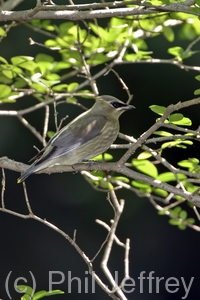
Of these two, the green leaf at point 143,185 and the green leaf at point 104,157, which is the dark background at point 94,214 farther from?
the green leaf at point 143,185

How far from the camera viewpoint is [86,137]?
15.4 ft

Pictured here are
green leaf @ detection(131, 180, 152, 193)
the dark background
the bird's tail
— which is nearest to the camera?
the bird's tail

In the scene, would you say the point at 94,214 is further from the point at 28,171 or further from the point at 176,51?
the point at 28,171

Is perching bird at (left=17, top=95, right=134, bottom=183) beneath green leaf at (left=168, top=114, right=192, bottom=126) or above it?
beneath

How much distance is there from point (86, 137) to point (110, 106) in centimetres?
42

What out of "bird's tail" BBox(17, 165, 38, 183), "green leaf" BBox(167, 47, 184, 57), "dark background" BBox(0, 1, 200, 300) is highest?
"green leaf" BBox(167, 47, 184, 57)

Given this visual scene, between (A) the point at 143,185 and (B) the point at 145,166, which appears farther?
(A) the point at 143,185

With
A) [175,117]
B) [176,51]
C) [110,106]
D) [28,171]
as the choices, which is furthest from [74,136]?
[175,117]

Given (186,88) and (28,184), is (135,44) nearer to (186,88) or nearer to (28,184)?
(186,88)

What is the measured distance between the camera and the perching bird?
448 centimetres

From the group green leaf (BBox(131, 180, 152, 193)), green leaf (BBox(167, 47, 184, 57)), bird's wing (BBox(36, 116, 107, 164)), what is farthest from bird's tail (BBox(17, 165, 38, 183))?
green leaf (BBox(167, 47, 184, 57))

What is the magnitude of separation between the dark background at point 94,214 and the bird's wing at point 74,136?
8.48ft

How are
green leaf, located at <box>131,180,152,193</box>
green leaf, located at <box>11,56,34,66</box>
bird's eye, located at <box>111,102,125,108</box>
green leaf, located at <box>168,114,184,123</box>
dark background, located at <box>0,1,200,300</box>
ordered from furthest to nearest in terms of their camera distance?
1. dark background, located at <box>0,1,200,300</box>
2. bird's eye, located at <box>111,102,125,108</box>
3. green leaf, located at <box>131,180,152,193</box>
4. green leaf, located at <box>11,56,34,66</box>
5. green leaf, located at <box>168,114,184,123</box>

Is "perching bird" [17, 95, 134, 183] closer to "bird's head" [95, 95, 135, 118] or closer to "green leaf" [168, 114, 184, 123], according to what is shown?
"bird's head" [95, 95, 135, 118]
